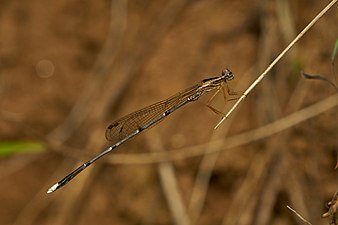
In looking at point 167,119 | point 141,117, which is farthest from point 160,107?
point 167,119

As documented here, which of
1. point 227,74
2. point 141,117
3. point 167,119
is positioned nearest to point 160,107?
point 141,117

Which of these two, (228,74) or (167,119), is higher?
(167,119)

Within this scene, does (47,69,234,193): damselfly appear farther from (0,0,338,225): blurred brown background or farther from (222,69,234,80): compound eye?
(0,0,338,225): blurred brown background

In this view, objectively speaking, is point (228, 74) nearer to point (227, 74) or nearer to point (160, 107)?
point (227, 74)

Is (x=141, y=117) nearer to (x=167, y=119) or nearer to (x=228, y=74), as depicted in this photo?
(x=228, y=74)

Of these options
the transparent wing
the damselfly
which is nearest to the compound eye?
the damselfly

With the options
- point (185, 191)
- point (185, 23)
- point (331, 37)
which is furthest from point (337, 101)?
point (185, 23)

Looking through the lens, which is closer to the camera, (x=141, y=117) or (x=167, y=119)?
(x=141, y=117)

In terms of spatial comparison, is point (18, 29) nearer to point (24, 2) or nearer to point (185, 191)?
point (24, 2)
